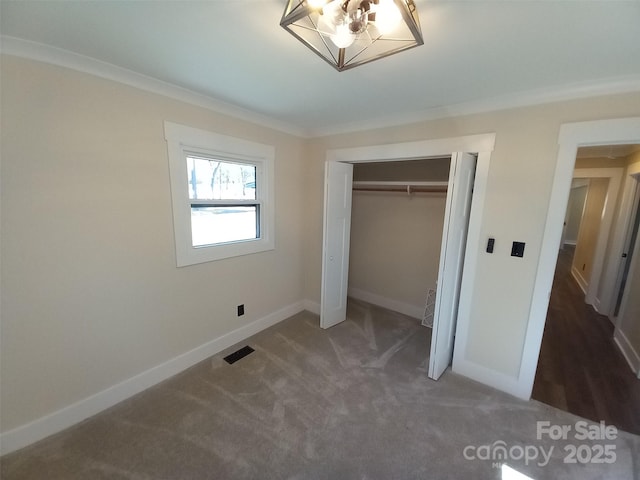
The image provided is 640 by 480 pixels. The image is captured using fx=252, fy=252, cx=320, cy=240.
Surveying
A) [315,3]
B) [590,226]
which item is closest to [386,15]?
[315,3]

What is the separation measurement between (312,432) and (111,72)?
2.71 m

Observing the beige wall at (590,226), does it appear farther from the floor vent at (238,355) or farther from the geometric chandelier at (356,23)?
the floor vent at (238,355)

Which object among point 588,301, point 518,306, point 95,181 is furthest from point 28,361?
point 588,301

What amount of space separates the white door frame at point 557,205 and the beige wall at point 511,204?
0.12 ft

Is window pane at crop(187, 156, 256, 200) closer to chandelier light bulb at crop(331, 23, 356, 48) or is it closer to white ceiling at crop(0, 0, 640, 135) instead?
white ceiling at crop(0, 0, 640, 135)

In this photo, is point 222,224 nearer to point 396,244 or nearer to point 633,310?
point 396,244

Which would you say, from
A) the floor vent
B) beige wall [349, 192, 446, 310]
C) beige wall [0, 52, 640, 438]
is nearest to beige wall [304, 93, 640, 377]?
beige wall [0, 52, 640, 438]

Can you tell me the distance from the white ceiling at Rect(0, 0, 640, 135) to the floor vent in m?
2.36

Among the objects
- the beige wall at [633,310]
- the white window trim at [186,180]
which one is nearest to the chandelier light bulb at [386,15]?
the white window trim at [186,180]

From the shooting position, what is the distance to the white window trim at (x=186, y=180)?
2023 millimetres

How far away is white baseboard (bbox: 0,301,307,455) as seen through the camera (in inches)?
60.2

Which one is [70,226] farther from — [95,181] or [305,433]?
[305,433]

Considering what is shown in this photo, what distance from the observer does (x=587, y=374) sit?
2.32 metres

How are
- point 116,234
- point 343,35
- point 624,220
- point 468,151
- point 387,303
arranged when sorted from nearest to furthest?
1. point 343,35
2. point 116,234
3. point 468,151
4. point 624,220
5. point 387,303
